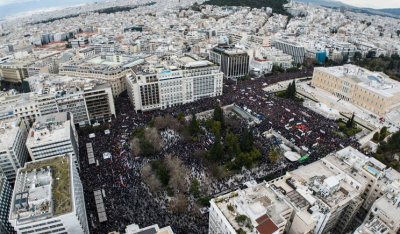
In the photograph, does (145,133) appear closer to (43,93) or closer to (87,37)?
(43,93)

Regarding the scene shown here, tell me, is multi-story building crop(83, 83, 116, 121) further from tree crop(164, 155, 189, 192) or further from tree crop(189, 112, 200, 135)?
tree crop(164, 155, 189, 192)

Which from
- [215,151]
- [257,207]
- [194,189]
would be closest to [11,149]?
[194,189]

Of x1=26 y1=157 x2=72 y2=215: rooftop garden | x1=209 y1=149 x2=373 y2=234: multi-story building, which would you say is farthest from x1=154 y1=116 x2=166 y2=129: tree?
x1=209 y1=149 x2=373 y2=234: multi-story building

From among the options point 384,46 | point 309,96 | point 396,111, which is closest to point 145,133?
point 309,96

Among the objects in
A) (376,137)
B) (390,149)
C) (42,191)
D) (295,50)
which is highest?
(42,191)

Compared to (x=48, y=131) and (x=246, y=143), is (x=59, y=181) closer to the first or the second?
(x=48, y=131)

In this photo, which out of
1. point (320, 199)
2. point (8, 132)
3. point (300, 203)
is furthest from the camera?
point (8, 132)

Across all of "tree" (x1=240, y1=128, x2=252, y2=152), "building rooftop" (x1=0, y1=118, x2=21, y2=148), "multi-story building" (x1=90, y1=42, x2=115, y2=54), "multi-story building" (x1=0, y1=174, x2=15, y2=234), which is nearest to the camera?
"multi-story building" (x1=0, y1=174, x2=15, y2=234)
